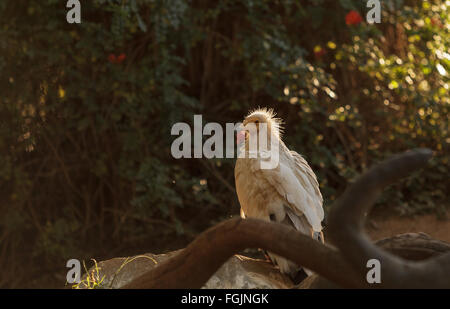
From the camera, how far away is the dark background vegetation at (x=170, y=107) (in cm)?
508

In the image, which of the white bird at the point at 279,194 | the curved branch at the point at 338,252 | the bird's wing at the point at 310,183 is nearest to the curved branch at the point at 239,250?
the curved branch at the point at 338,252

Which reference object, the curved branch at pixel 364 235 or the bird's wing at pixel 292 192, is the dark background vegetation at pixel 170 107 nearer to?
the bird's wing at pixel 292 192

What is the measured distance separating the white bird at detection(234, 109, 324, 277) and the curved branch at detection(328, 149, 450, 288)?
3.86 ft

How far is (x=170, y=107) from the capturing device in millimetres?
5246

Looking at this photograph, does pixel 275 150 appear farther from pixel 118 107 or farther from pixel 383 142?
pixel 383 142

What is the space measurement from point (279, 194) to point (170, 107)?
2.42 m

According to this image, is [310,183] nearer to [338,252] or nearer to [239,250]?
[239,250]

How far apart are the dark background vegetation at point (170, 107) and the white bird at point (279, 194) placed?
6.28ft

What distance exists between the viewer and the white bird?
3004 mm

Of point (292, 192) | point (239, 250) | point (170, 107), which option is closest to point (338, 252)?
point (239, 250)

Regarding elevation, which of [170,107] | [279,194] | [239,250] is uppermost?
[170,107]
